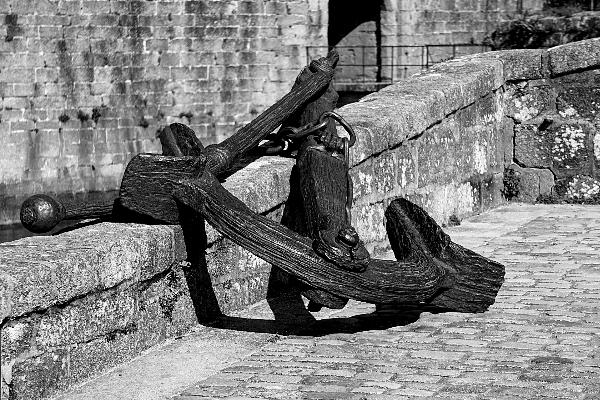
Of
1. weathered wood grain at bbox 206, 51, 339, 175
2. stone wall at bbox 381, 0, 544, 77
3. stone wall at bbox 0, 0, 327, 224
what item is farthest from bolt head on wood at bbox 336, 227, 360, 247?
stone wall at bbox 381, 0, 544, 77

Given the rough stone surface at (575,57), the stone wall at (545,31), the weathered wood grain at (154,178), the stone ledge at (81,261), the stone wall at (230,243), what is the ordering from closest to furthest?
the stone ledge at (81,261)
the stone wall at (230,243)
the weathered wood grain at (154,178)
the rough stone surface at (575,57)
the stone wall at (545,31)

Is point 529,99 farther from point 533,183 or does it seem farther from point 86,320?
point 86,320

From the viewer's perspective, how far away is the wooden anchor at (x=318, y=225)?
4832 mm

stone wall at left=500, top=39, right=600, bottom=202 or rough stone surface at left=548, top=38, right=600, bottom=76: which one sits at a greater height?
rough stone surface at left=548, top=38, right=600, bottom=76

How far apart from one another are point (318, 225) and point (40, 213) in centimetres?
107

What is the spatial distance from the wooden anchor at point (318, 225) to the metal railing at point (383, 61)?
19.9m

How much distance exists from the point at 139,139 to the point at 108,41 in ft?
5.90

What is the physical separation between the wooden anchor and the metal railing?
19.9 metres

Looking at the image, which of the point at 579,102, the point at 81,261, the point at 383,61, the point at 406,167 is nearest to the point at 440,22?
the point at 383,61

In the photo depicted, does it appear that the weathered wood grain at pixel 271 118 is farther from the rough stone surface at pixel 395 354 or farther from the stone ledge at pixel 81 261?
the rough stone surface at pixel 395 354

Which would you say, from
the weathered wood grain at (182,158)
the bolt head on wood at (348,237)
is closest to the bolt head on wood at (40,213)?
the weathered wood grain at (182,158)

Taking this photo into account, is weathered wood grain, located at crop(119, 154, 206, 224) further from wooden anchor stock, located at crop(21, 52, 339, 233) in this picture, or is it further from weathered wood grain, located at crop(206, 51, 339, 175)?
weathered wood grain, located at crop(206, 51, 339, 175)

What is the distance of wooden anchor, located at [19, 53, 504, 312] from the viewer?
4.83 metres

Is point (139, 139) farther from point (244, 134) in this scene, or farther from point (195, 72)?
point (244, 134)
